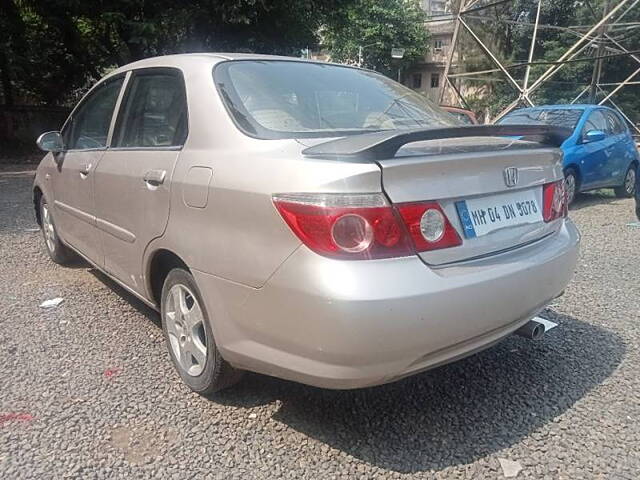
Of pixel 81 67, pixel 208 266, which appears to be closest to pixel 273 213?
pixel 208 266

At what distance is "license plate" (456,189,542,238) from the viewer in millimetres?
2180

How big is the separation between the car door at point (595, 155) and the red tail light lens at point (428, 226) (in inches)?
260

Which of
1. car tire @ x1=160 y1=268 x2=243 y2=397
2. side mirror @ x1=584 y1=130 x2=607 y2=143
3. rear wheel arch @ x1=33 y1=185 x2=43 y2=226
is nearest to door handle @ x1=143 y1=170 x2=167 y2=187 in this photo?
car tire @ x1=160 y1=268 x2=243 y2=397

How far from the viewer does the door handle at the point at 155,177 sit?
2707 mm

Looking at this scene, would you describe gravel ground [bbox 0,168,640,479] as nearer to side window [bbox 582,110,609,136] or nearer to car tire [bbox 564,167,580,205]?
car tire [bbox 564,167,580,205]

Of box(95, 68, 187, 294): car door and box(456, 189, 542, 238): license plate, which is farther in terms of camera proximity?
box(95, 68, 187, 294): car door

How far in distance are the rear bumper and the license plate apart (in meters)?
0.14

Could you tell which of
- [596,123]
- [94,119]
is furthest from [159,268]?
[596,123]

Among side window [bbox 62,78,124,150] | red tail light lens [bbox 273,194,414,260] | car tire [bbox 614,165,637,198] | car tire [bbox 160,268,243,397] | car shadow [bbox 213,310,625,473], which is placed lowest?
car tire [bbox 614,165,637,198]

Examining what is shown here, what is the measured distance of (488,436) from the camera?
93.0 inches

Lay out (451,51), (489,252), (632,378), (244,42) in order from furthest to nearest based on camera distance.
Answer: (451,51)
(244,42)
(632,378)
(489,252)

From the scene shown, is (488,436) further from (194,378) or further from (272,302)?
(194,378)

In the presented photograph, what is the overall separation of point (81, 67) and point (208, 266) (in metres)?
18.0

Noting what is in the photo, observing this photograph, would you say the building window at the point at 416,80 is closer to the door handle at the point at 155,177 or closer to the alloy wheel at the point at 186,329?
the door handle at the point at 155,177
